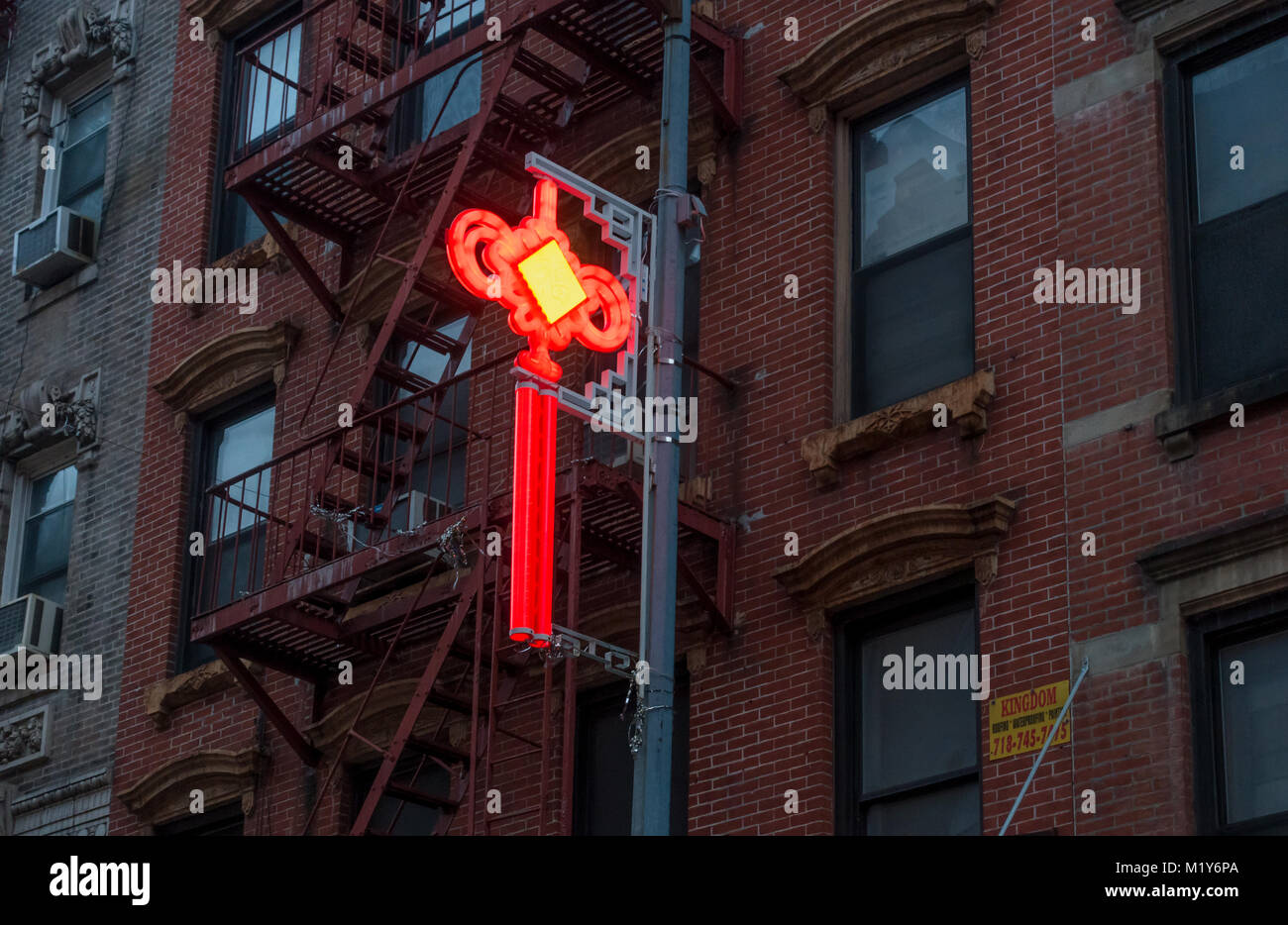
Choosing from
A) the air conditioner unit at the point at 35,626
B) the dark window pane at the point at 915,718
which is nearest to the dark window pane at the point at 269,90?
the air conditioner unit at the point at 35,626

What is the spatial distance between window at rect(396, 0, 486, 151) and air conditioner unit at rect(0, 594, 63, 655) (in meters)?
5.25

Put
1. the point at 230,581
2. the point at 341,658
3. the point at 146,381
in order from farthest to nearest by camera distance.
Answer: the point at 146,381, the point at 230,581, the point at 341,658

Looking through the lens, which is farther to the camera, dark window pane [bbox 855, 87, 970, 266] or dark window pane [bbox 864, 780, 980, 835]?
dark window pane [bbox 855, 87, 970, 266]

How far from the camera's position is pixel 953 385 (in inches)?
594

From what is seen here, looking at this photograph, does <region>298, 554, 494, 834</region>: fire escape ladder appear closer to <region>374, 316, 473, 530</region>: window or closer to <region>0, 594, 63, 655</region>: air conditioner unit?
<region>374, 316, 473, 530</region>: window

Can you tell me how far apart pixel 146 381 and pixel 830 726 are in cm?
913

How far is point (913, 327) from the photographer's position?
16.0 m

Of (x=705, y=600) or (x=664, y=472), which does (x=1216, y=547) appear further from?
(x=705, y=600)

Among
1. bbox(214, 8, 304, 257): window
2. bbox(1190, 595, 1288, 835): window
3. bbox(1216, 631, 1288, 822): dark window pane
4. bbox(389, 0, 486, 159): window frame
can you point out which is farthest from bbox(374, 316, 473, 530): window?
bbox(1216, 631, 1288, 822): dark window pane

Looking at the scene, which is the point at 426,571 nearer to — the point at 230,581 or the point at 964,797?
the point at 230,581

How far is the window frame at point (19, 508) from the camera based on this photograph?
74.4 ft

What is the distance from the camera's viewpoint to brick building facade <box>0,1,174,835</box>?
68.8 ft

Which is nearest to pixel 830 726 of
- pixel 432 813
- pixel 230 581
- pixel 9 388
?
pixel 432 813

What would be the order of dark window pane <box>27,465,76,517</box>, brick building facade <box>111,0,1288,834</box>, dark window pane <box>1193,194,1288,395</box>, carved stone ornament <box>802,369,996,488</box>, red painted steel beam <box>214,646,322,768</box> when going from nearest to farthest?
brick building facade <box>111,0,1288,834</box> < dark window pane <box>1193,194,1288,395</box> < carved stone ornament <box>802,369,996,488</box> < red painted steel beam <box>214,646,322,768</box> < dark window pane <box>27,465,76,517</box>
